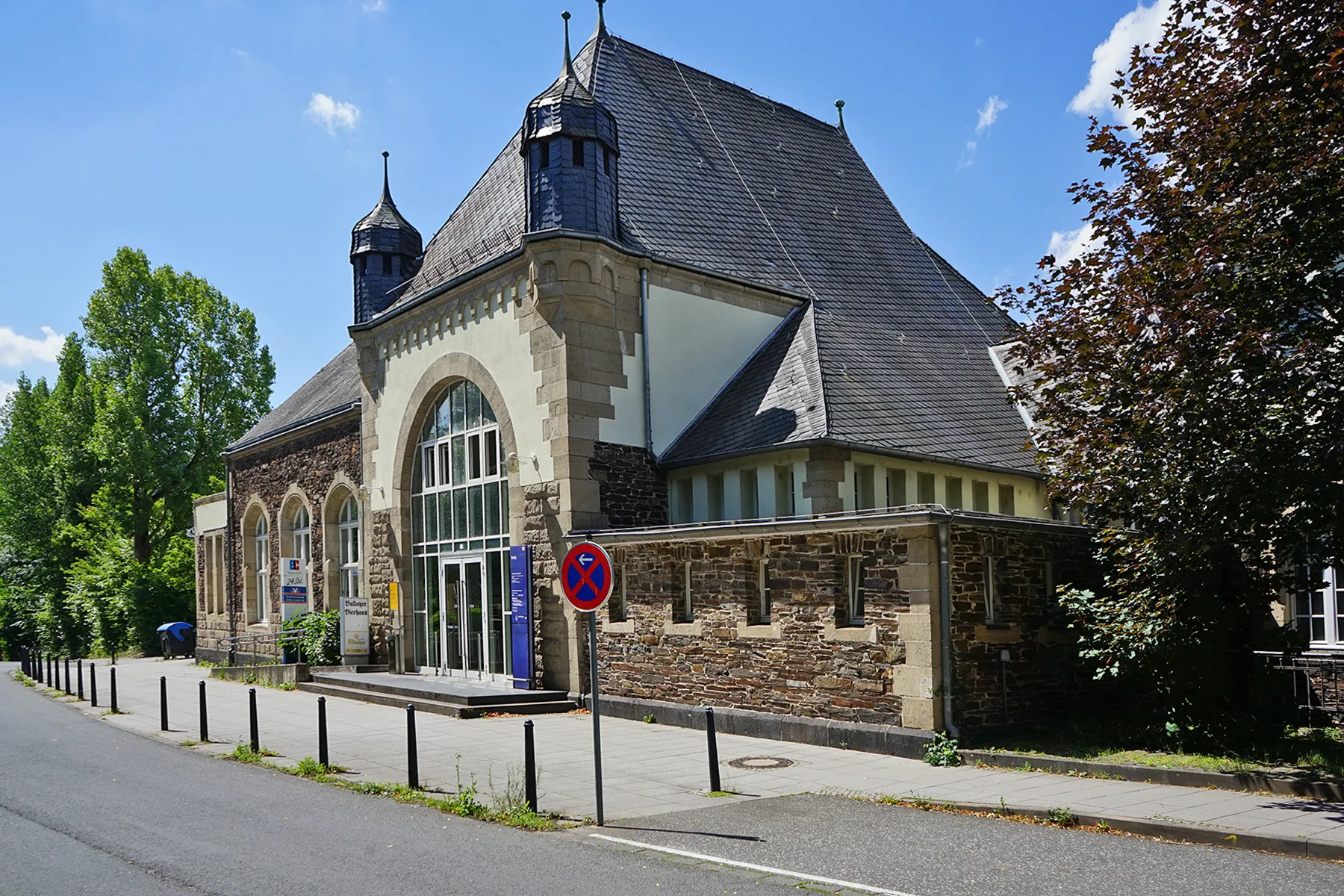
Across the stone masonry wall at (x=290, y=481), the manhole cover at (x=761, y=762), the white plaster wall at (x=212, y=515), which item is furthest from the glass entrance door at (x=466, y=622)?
the white plaster wall at (x=212, y=515)

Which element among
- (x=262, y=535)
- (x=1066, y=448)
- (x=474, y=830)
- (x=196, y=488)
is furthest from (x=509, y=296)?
(x=196, y=488)

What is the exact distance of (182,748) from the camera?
14.0 m

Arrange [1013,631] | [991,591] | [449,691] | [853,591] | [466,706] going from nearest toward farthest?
[991,591] → [1013,631] → [853,591] → [466,706] → [449,691]

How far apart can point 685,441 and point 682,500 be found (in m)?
0.99

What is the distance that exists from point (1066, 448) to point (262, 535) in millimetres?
24436

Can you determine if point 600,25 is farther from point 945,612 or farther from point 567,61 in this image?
point 945,612

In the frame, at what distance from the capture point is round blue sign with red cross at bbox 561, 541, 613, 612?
927 cm

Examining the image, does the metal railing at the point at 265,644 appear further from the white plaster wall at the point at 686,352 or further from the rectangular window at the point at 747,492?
the rectangular window at the point at 747,492

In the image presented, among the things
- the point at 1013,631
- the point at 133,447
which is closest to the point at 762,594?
the point at 1013,631

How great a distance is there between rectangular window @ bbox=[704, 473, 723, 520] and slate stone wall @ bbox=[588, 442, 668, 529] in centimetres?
83

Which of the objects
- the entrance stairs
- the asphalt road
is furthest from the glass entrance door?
the asphalt road

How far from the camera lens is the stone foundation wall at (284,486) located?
82.2ft

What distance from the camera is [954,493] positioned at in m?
18.7

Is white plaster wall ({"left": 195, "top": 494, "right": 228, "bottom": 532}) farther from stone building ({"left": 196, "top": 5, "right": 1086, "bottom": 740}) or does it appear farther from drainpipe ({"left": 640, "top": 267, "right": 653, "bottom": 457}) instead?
drainpipe ({"left": 640, "top": 267, "right": 653, "bottom": 457})
